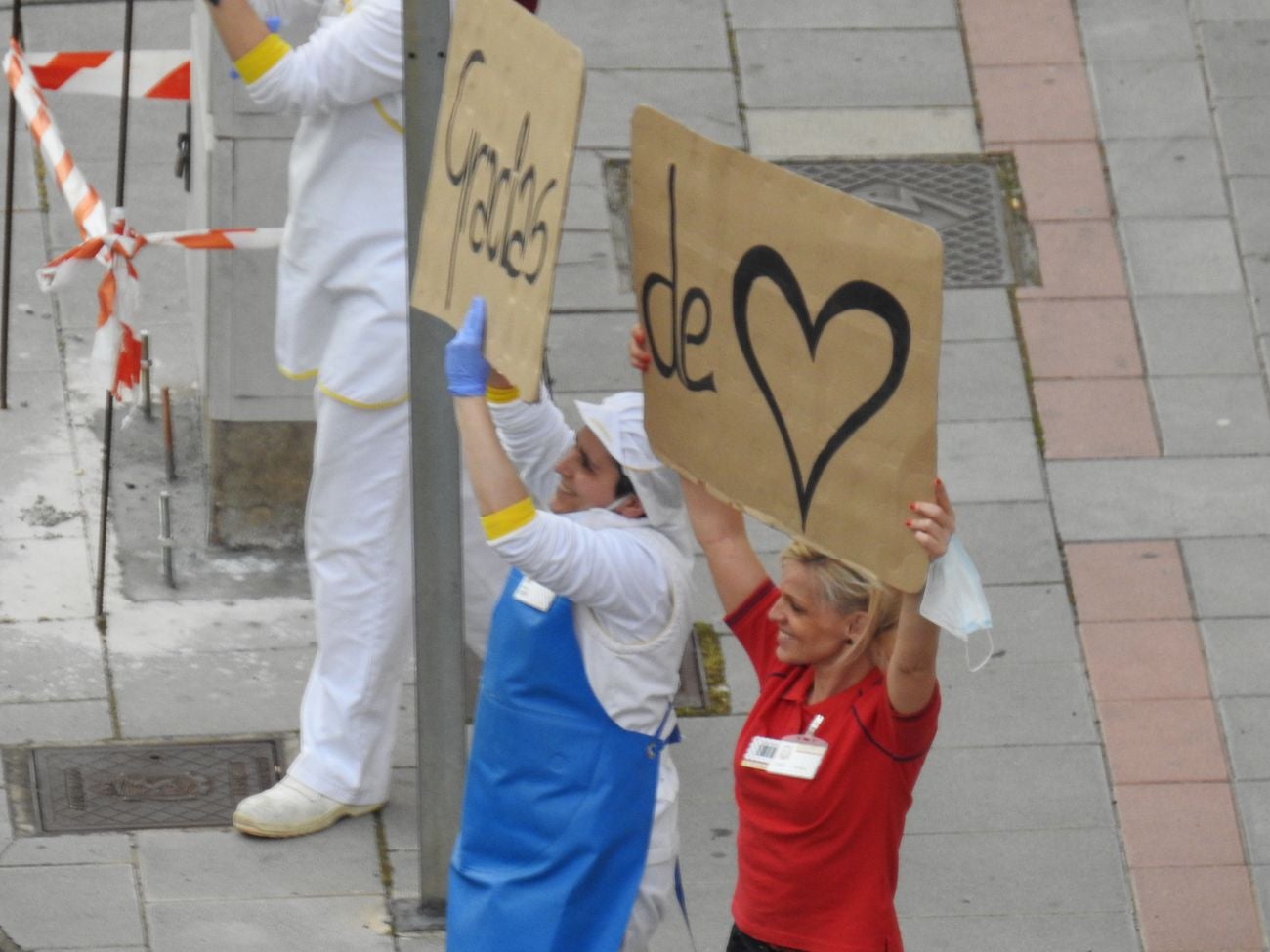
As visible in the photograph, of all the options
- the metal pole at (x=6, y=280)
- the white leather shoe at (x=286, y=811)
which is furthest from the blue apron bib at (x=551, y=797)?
the metal pole at (x=6, y=280)

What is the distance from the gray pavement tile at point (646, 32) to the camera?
9.44 meters

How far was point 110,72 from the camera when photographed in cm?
739

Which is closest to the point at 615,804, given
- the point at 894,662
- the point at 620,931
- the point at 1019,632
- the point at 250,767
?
the point at 620,931

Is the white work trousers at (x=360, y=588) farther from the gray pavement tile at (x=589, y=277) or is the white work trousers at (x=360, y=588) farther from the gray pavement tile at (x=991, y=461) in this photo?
the gray pavement tile at (x=589, y=277)

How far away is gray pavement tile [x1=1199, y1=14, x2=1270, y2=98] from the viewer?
948 cm

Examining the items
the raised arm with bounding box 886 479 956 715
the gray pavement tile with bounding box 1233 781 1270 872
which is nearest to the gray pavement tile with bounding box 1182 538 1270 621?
the gray pavement tile with bounding box 1233 781 1270 872

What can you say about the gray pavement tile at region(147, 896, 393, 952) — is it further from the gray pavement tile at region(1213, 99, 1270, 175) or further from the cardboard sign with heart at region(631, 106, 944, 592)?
the gray pavement tile at region(1213, 99, 1270, 175)

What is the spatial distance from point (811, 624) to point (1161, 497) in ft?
11.6

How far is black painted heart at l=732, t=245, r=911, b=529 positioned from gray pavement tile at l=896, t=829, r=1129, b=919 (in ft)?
7.51

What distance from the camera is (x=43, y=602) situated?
23.9 feet

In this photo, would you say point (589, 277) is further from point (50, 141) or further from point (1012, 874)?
point (1012, 874)

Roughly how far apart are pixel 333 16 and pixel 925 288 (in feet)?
8.75

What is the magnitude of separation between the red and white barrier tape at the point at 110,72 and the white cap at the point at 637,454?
2.89m

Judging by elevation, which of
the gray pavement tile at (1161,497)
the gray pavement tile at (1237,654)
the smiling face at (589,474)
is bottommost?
the gray pavement tile at (1237,654)
